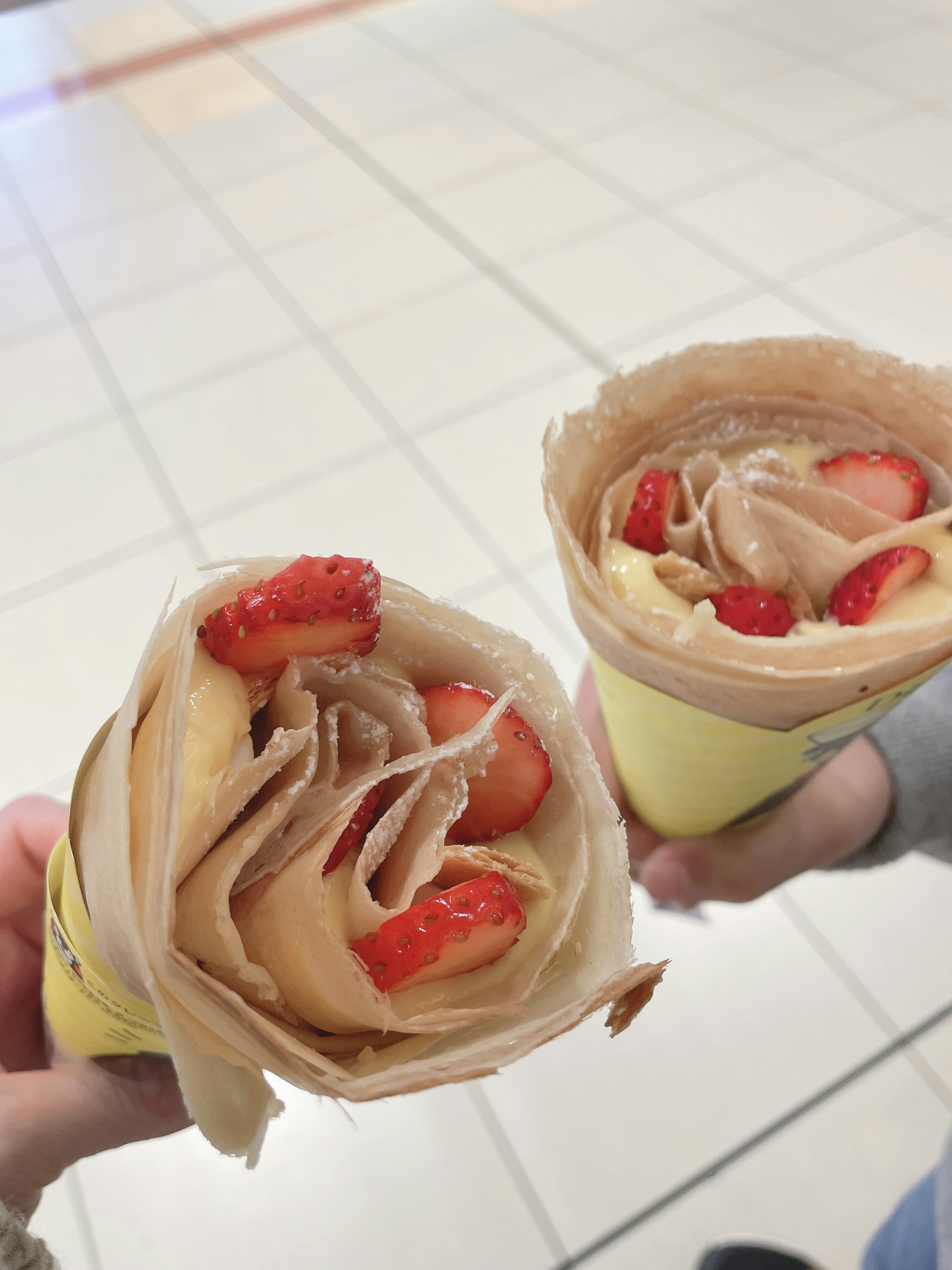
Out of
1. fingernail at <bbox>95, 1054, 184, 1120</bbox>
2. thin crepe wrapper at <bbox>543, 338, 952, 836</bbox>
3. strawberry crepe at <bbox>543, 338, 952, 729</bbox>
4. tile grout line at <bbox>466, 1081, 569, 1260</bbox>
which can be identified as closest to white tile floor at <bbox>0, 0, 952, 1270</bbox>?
tile grout line at <bbox>466, 1081, 569, 1260</bbox>

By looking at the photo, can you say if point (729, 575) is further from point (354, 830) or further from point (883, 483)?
point (354, 830)

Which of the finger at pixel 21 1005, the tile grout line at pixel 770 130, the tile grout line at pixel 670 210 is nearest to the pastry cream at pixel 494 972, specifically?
the finger at pixel 21 1005

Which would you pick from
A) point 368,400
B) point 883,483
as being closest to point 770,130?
point 368,400

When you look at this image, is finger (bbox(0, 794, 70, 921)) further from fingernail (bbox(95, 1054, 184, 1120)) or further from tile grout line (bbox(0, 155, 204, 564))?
tile grout line (bbox(0, 155, 204, 564))

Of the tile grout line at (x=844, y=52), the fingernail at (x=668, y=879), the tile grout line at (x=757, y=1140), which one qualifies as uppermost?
the tile grout line at (x=844, y=52)

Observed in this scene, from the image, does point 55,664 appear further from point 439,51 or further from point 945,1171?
point 439,51

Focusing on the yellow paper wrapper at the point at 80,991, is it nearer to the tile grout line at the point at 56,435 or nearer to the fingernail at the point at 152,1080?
the fingernail at the point at 152,1080
